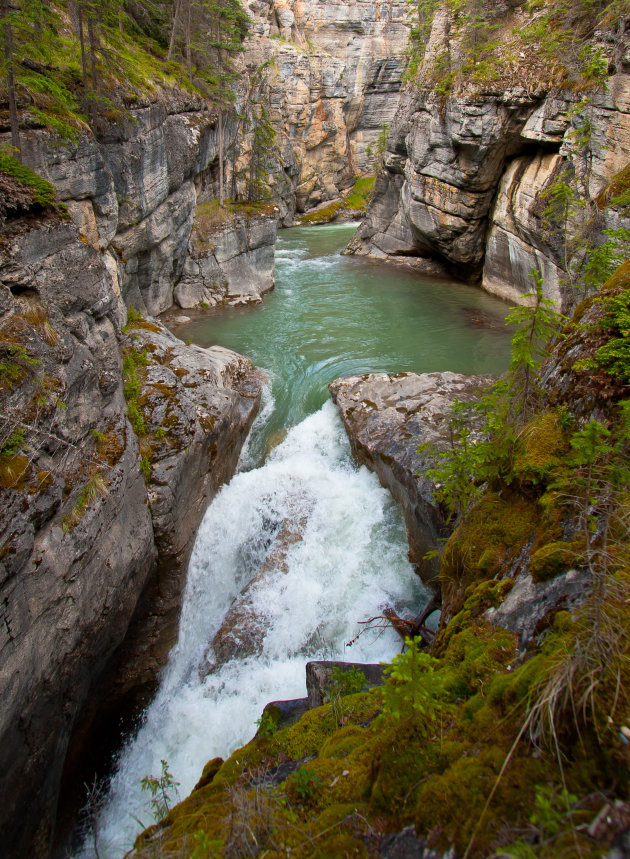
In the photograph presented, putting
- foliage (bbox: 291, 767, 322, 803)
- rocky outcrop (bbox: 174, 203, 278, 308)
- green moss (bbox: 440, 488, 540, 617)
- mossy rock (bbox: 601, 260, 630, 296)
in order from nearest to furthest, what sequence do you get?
foliage (bbox: 291, 767, 322, 803) → green moss (bbox: 440, 488, 540, 617) → mossy rock (bbox: 601, 260, 630, 296) → rocky outcrop (bbox: 174, 203, 278, 308)

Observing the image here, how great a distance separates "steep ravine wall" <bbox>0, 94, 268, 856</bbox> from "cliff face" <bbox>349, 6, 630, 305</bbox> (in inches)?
445

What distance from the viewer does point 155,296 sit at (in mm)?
19359

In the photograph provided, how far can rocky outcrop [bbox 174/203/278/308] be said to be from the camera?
827 inches

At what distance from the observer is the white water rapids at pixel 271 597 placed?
24.1 ft

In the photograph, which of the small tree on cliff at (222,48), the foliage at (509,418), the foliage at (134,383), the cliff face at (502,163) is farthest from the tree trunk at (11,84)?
the cliff face at (502,163)

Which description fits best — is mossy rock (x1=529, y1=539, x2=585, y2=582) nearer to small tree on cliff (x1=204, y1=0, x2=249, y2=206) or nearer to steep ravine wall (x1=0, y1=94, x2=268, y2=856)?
steep ravine wall (x1=0, y1=94, x2=268, y2=856)

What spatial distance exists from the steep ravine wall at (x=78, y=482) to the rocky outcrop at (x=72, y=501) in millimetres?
23

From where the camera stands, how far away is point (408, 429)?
34.9ft

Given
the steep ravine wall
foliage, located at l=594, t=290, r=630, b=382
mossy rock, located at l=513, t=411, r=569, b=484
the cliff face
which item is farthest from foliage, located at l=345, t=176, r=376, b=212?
mossy rock, located at l=513, t=411, r=569, b=484

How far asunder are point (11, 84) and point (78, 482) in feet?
28.0

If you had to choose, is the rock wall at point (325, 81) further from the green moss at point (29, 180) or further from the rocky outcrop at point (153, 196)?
the green moss at point (29, 180)

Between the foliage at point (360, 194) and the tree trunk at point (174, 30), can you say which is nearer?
the tree trunk at point (174, 30)

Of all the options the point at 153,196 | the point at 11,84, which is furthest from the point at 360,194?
the point at 11,84

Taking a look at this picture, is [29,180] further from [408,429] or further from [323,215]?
[323,215]
